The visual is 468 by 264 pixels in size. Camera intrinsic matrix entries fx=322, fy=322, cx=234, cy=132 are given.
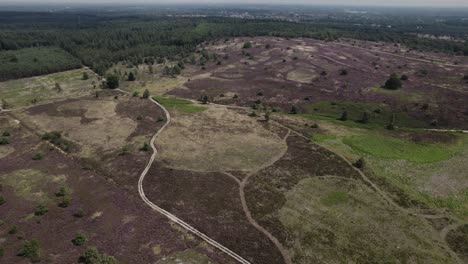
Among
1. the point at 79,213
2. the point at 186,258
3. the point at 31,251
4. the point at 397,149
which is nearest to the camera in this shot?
the point at 31,251

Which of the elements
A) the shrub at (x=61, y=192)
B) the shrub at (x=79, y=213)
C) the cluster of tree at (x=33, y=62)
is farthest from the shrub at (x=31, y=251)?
the cluster of tree at (x=33, y=62)

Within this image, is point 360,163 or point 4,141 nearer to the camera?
A: point 360,163

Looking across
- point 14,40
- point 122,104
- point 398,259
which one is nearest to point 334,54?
point 122,104

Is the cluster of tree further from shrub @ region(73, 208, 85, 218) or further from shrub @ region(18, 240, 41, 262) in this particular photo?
shrub @ region(18, 240, 41, 262)

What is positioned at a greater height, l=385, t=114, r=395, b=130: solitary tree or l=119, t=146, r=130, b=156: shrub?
l=385, t=114, r=395, b=130: solitary tree

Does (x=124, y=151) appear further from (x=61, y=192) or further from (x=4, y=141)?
(x=4, y=141)

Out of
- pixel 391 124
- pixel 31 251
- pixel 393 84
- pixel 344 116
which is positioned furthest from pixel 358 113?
pixel 31 251

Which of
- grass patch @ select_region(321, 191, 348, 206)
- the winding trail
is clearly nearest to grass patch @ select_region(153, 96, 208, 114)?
the winding trail
